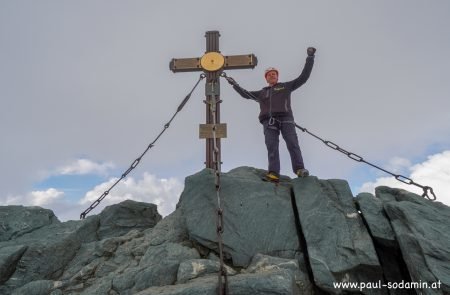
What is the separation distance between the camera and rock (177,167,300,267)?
621cm

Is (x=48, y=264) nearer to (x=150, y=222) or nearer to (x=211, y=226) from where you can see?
(x=150, y=222)

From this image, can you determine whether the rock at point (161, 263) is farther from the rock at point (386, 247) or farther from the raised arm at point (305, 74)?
the raised arm at point (305, 74)

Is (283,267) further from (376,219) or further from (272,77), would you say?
(272,77)

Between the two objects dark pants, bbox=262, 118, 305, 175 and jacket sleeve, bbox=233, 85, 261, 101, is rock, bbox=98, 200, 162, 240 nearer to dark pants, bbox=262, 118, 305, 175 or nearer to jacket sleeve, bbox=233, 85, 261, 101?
dark pants, bbox=262, 118, 305, 175

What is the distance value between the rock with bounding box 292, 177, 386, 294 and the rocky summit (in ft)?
0.06

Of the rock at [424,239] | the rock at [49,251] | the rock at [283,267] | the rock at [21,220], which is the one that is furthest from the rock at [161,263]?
the rock at [21,220]

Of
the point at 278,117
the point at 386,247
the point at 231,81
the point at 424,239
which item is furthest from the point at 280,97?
the point at 424,239

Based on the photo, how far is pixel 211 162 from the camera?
8875mm

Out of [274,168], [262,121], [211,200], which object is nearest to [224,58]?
[262,121]

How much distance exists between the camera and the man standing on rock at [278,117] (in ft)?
26.1

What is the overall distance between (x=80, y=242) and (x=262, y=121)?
5538 mm

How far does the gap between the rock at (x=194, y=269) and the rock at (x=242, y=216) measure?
0.75m

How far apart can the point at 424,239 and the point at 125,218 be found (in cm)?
707

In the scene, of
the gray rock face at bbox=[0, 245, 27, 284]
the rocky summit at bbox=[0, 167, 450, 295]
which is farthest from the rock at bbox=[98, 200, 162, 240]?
the gray rock face at bbox=[0, 245, 27, 284]
